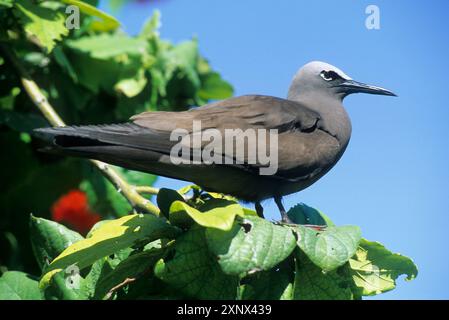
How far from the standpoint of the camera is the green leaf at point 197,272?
3.08 metres

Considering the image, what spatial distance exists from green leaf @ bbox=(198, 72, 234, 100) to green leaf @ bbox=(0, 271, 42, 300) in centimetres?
266

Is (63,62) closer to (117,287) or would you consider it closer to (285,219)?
(285,219)

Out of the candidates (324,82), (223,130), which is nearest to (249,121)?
(223,130)

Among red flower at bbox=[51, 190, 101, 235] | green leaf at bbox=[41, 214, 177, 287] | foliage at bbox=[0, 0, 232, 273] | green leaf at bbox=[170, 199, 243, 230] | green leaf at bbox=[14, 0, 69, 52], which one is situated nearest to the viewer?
green leaf at bbox=[170, 199, 243, 230]

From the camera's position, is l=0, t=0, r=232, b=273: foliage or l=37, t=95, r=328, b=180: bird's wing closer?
l=37, t=95, r=328, b=180: bird's wing

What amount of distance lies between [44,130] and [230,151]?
39.4 inches

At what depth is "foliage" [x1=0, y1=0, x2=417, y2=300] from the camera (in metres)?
3.06

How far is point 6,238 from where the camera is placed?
5434mm

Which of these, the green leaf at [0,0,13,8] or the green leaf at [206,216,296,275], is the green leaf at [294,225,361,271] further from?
the green leaf at [0,0,13,8]

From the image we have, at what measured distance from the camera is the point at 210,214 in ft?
9.89

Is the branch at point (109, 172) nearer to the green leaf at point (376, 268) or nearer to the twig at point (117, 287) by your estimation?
the twig at point (117, 287)

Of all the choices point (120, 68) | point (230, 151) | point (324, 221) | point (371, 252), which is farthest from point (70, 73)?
point (371, 252)

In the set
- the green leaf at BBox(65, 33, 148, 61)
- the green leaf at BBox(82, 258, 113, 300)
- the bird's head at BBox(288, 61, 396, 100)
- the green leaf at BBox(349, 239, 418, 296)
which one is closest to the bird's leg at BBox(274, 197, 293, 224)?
the green leaf at BBox(349, 239, 418, 296)
